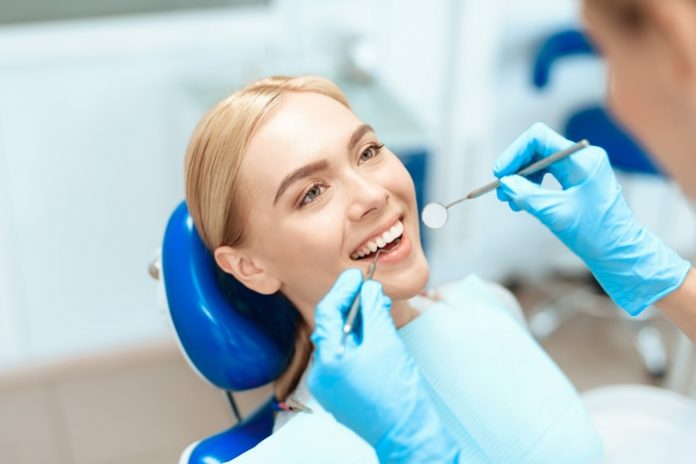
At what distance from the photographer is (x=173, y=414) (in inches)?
79.2

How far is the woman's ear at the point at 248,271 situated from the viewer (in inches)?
53.8

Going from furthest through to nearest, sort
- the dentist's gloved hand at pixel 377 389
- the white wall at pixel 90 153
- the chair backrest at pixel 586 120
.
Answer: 1. the chair backrest at pixel 586 120
2. the white wall at pixel 90 153
3. the dentist's gloved hand at pixel 377 389

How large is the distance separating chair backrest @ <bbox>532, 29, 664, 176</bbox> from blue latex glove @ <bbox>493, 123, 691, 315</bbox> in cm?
116

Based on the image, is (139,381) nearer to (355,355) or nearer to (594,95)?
(355,355)

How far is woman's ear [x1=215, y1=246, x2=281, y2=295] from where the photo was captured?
4.49 ft

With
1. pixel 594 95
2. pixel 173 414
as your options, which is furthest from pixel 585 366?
pixel 173 414

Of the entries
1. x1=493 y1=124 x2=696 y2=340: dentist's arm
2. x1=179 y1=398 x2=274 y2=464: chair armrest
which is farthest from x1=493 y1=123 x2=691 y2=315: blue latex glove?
x1=179 y1=398 x2=274 y2=464: chair armrest

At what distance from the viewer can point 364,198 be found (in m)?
1.28

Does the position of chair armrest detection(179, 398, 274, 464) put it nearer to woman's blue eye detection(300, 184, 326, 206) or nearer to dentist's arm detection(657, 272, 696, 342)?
woman's blue eye detection(300, 184, 326, 206)

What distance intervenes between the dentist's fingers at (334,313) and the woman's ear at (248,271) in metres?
0.24

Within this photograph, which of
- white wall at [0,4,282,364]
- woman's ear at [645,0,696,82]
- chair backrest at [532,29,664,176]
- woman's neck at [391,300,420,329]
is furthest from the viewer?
chair backrest at [532,29,664,176]

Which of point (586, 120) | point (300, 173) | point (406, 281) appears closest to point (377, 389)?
point (406, 281)

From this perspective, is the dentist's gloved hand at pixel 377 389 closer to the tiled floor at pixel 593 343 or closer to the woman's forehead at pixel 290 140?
the woman's forehead at pixel 290 140

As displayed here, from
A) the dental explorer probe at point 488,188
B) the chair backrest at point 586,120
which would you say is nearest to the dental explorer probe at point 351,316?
the dental explorer probe at point 488,188
